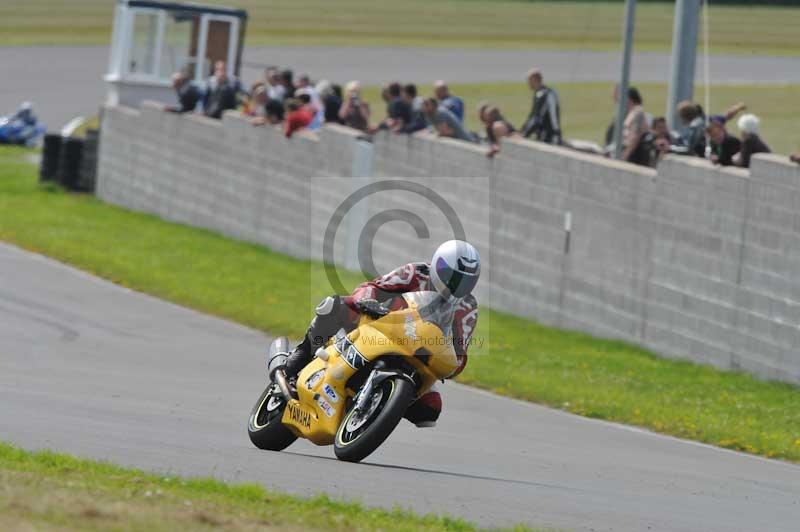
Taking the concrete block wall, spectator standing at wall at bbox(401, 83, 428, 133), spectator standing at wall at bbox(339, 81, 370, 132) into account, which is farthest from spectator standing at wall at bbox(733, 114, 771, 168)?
spectator standing at wall at bbox(339, 81, 370, 132)

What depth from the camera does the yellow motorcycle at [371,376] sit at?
9.52 m

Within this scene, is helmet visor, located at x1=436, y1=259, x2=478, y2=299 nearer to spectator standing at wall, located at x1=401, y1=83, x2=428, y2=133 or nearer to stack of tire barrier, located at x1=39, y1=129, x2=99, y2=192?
spectator standing at wall, located at x1=401, y1=83, x2=428, y2=133

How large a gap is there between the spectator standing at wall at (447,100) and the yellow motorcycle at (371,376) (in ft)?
40.4

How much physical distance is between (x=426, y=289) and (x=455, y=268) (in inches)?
17.0

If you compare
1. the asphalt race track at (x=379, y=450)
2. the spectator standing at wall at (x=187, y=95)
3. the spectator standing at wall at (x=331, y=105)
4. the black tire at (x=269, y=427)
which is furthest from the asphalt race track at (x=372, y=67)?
the black tire at (x=269, y=427)

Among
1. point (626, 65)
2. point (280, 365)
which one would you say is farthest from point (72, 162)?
point (280, 365)

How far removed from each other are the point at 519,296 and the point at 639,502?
11.5 metres

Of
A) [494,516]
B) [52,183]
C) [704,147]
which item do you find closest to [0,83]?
[52,183]

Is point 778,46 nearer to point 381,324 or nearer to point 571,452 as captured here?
point 571,452

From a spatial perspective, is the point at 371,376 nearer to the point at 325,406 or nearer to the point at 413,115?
the point at 325,406

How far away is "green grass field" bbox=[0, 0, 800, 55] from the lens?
52094 mm

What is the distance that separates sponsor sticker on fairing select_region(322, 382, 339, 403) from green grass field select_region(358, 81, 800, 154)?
18942 millimetres

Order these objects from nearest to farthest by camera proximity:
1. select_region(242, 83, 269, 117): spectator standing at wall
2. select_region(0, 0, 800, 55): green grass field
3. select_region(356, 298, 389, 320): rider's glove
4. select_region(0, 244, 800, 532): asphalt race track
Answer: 1. select_region(0, 244, 800, 532): asphalt race track
2. select_region(356, 298, 389, 320): rider's glove
3. select_region(242, 83, 269, 117): spectator standing at wall
4. select_region(0, 0, 800, 55): green grass field

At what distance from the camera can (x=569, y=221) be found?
19.9 m
